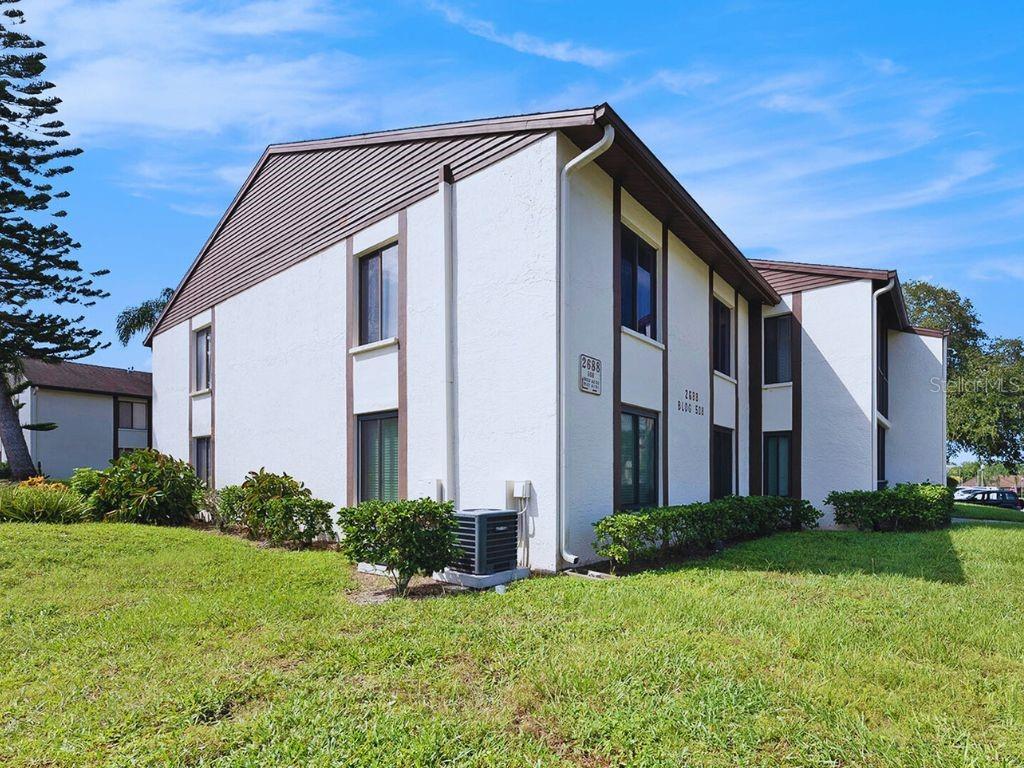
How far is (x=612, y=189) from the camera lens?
33.0 feet

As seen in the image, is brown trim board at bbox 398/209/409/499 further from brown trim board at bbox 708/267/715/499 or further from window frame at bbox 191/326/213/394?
window frame at bbox 191/326/213/394

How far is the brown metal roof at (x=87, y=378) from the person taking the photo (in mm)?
29359

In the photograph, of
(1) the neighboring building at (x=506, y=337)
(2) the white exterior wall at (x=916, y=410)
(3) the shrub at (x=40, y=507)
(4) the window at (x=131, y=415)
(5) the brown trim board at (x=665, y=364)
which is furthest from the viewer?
(4) the window at (x=131, y=415)

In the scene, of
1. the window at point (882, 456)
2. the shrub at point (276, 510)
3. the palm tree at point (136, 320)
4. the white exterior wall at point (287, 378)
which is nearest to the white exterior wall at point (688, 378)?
the white exterior wall at point (287, 378)

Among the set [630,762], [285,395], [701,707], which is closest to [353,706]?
[630,762]

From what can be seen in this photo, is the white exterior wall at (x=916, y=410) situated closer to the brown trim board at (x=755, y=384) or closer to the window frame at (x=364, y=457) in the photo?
the brown trim board at (x=755, y=384)

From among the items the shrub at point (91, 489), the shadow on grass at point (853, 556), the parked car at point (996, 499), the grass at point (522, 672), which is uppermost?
the shrub at point (91, 489)

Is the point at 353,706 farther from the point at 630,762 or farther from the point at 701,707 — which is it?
the point at 701,707

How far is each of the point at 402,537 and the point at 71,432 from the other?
28969mm

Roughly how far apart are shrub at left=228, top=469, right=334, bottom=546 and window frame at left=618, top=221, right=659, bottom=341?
578cm

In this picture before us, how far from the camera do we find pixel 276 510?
441 inches

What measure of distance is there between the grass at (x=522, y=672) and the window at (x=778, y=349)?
8.86m

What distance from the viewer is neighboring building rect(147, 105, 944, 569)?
8.87 m

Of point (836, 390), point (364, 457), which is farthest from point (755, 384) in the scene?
point (364, 457)
